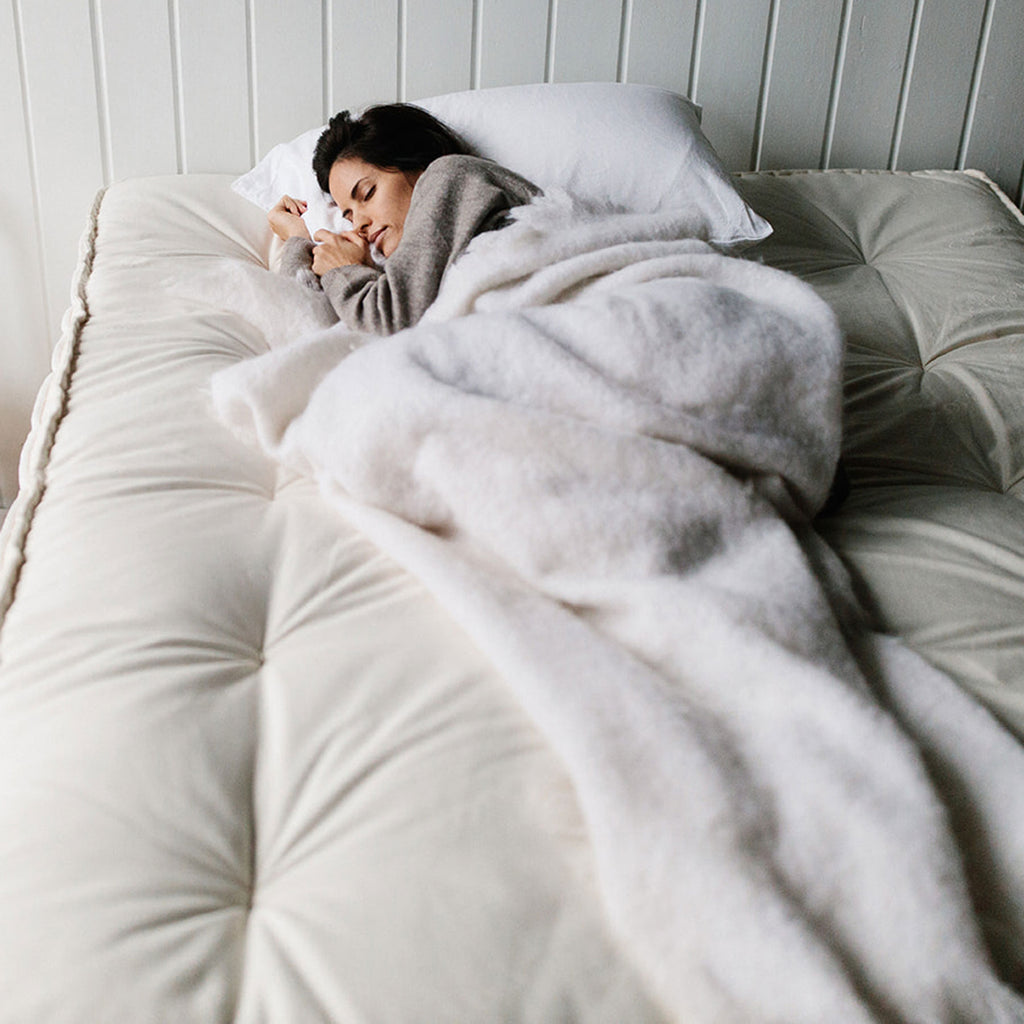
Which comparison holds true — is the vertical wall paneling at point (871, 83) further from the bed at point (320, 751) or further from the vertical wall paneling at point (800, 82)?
the bed at point (320, 751)

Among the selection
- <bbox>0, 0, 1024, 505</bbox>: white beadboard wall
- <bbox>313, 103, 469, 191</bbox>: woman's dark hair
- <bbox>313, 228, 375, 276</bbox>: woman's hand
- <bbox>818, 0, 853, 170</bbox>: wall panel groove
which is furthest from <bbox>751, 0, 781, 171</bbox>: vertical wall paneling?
<bbox>313, 228, 375, 276</bbox>: woman's hand

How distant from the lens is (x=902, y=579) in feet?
2.81

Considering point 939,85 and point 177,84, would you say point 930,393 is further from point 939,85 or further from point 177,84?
point 177,84

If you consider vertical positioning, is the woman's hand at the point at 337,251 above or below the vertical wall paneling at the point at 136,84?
below

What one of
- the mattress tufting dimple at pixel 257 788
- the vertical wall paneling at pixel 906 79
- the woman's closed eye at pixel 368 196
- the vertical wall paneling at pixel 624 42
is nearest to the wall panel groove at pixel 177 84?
the woman's closed eye at pixel 368 196

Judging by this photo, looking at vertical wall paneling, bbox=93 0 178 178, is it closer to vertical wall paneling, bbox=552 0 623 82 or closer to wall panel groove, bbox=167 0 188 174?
wall panel groove, bbox=167 0 188 174

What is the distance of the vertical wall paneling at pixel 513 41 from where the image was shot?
1.71m

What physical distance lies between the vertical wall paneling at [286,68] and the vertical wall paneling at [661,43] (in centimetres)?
51

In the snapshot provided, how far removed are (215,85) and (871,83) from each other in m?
1.11

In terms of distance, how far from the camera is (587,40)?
174 centimetres

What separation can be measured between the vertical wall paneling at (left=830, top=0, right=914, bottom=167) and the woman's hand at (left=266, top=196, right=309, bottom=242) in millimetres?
974

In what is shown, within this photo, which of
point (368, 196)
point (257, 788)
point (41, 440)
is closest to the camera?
point (257, 788)

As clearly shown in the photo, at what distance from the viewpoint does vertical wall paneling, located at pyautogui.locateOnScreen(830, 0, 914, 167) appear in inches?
70.6

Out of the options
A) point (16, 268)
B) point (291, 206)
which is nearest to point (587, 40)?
point (291, 206)
